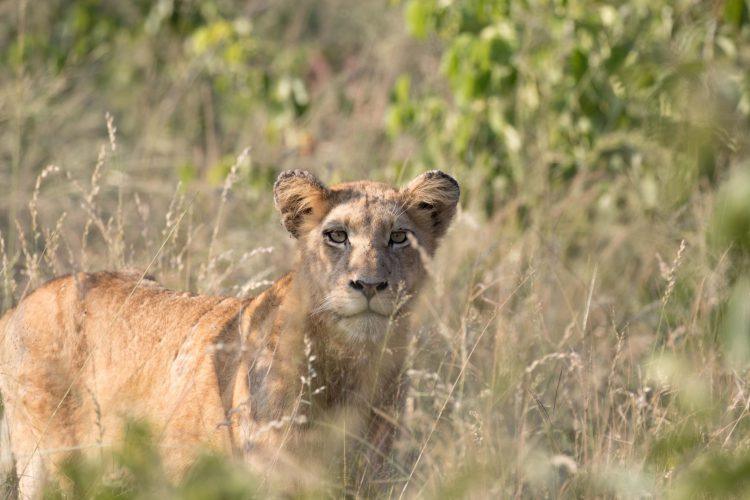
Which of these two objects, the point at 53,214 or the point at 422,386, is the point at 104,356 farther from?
the point at 53,214

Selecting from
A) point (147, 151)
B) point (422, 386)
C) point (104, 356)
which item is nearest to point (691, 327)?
point (422, 386)

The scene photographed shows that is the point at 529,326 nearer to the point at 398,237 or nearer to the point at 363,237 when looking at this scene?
the point at 398,237

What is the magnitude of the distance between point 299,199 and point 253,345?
769 mm

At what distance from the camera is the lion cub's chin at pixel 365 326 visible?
3.97m

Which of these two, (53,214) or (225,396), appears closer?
(225,396)

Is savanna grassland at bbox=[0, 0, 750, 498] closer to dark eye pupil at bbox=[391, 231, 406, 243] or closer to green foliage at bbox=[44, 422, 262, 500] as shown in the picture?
green foliage at bbox=[44, 422, 262, 500]

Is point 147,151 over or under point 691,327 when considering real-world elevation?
over

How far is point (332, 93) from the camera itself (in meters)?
9.38

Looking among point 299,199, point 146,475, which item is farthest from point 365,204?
point 146,475

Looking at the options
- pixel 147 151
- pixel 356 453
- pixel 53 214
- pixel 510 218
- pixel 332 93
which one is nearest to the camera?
pixel 356 453

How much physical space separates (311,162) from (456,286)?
2.70 m

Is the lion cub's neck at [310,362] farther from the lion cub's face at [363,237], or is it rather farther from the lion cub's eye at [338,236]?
the lion cub's eye at [338,236]

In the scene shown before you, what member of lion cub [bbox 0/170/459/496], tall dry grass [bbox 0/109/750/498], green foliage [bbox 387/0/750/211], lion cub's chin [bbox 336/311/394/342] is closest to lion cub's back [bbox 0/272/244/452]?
lion cub [bbox 0/170/459/496]

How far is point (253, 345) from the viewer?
13.7 ft
